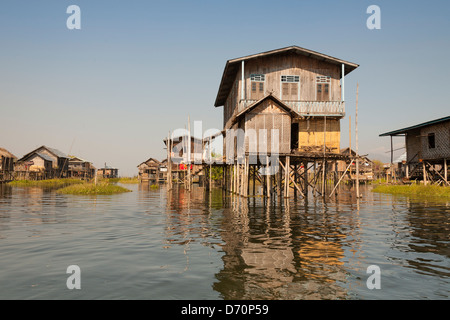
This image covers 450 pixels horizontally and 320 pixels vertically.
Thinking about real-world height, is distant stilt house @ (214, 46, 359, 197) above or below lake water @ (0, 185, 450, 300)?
above

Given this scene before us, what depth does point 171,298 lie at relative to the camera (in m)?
5.07

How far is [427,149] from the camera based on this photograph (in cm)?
3158

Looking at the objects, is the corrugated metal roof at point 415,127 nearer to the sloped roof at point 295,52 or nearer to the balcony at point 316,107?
the sloped roof at point 295,52

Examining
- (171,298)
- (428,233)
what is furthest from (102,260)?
(428,233)

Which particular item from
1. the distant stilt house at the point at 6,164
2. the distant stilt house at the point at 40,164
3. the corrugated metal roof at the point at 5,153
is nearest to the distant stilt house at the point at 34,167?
the distant stilt house at the point at 40,164

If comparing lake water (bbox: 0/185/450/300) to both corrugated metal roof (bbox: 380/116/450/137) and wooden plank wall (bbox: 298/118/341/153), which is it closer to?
wooden plank wall (bbox: 298/118/341/153)

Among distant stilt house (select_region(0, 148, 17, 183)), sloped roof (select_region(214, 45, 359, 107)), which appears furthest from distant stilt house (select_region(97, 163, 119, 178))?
sloped roof (select_region(214, 45, 359, 107))

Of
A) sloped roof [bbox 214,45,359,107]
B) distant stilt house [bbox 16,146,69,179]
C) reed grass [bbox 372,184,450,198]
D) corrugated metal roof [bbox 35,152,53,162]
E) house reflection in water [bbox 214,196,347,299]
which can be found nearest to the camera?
house reflection in water [bbox 214,196,347,299]

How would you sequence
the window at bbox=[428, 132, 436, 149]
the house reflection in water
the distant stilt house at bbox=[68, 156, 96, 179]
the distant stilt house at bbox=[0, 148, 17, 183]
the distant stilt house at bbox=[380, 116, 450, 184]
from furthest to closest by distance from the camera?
1. the distant stilt house at bbox=[68, 156, 96, 179]
2. the distant stilt house at bbox=[0, 148, 17, 183]
3. the window at bbox=[428, 132, 436, 149]
4. the distant stilt house at bbox=[380, 116, 450, 184]
5. the house reflection in water

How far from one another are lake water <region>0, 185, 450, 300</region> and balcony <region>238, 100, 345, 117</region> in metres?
11.7

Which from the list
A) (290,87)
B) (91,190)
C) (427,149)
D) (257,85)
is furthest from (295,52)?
(91,190)

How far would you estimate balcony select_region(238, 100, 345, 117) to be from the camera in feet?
77.2

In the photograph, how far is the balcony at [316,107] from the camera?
926 inches

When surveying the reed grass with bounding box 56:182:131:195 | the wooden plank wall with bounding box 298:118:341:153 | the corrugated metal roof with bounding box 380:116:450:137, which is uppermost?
the corrugated metal roof with bounding box 380:116:450:137
